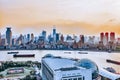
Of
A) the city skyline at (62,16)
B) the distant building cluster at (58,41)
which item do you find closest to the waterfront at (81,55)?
the distant building cluster at (58,41)

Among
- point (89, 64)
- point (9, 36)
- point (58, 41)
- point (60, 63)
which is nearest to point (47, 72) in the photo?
point (60, 63)

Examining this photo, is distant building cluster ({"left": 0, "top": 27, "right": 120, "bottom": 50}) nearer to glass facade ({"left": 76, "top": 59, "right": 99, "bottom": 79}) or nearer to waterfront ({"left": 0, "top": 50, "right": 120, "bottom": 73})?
waterfront ({"left": 0, "top": 50, "right": 120, "bottom": 73})

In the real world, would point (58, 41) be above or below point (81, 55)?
above

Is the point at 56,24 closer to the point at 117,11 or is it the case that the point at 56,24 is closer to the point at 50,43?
the point at 50,43

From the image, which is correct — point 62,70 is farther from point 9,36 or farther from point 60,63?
point 9,36

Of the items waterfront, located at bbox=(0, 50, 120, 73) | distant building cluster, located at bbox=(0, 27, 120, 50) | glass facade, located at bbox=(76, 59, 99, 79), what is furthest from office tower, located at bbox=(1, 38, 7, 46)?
glass facade, located at bbox=(76, 59, 99, 79)

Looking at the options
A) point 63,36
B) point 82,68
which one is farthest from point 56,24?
point 82,68
